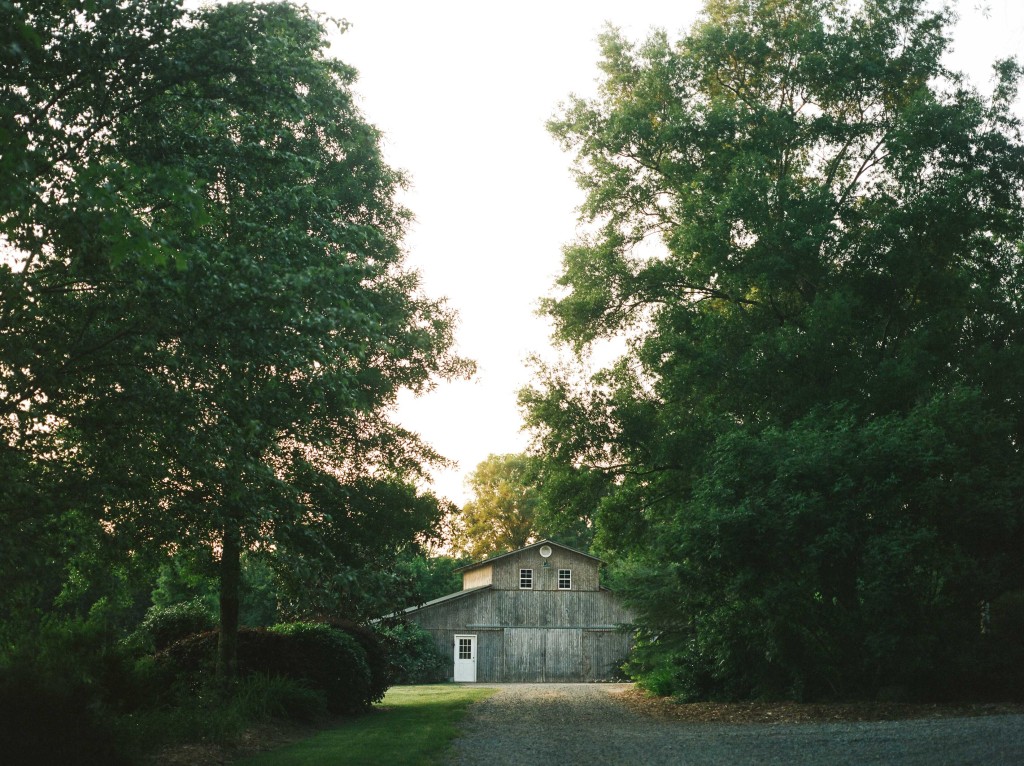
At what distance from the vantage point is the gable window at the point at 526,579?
4522 cm

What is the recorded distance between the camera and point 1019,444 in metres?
19.7

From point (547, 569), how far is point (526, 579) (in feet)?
3.82

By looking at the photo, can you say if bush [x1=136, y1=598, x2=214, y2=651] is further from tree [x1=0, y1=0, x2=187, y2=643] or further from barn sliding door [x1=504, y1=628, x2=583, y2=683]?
barn sliding door [x1=504, y1=628, x2=583, y2=683]

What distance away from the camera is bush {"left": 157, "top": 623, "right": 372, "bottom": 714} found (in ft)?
54.0

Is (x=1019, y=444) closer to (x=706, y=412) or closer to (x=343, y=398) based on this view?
(x=706, y=412)

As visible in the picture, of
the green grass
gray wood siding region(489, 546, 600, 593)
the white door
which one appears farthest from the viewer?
gray wood siding region(489, 546, 600, 593)

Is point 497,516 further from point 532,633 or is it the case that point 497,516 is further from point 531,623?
point 532,633

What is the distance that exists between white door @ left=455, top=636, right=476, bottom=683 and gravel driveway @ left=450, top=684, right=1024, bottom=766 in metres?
28.1

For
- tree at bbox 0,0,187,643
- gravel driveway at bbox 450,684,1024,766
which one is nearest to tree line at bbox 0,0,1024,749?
tree at bbox 0,0,187,643

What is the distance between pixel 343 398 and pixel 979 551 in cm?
1184

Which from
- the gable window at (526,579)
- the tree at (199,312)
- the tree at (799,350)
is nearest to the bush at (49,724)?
the tree at (199,312)

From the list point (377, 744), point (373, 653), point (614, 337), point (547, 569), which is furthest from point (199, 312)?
point (547, 569)

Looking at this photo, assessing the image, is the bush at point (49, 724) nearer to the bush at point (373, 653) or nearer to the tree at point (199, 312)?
the tree at point (199, 312)

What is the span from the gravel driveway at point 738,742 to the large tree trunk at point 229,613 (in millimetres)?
4166
